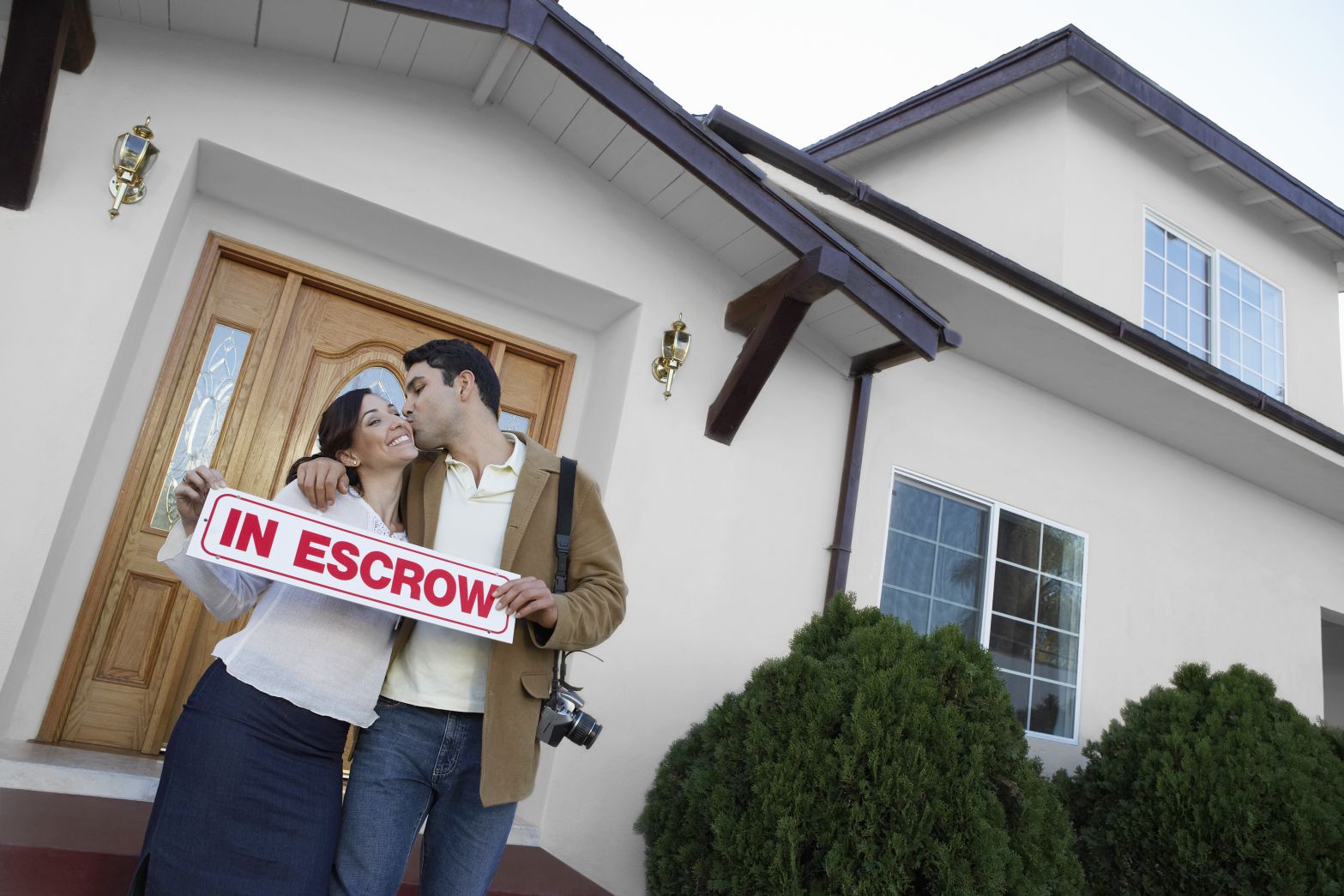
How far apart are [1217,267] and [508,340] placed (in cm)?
675

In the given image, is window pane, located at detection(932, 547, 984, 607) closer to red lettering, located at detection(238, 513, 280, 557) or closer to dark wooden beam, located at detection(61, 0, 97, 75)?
red lettering, located at detection(238, 513, 280, 557)

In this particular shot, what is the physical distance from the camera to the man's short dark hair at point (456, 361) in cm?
249

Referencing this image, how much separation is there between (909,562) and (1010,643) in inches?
39.9

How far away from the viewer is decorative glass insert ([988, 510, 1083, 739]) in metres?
6.14

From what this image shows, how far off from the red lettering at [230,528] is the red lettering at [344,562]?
20cm

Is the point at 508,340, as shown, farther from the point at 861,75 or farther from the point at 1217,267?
the point at 861,75

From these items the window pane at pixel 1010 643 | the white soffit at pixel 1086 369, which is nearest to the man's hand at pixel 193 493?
the white soffit at pixel 1086 369

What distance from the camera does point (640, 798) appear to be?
4.49 m

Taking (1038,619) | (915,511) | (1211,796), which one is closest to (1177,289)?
(1038,619)

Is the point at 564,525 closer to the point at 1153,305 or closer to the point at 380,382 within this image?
the point at 380,382

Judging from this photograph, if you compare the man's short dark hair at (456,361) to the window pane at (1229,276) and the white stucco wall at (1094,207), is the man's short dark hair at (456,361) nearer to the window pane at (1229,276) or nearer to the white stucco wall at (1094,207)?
the white stucco wall at (1094,207)

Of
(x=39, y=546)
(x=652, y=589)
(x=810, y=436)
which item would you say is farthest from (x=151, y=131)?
(x=810, y=436)

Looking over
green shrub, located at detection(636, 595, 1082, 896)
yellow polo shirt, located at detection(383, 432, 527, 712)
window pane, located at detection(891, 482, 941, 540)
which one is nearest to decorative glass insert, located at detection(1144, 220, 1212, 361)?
window pane, located at detection(891, 482, 941, 540)

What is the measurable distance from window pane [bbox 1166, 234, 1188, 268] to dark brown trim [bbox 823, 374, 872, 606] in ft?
13.9
